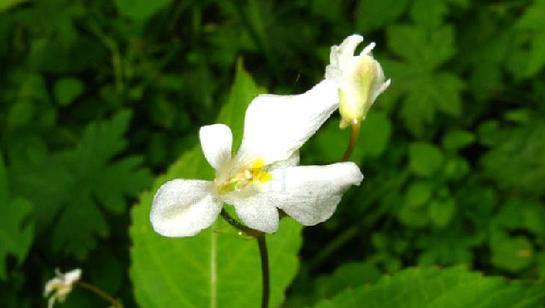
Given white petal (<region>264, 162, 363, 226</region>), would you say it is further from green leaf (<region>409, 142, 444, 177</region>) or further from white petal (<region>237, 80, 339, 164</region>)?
green leaf (<region>409, 142, 444, 177</region>)

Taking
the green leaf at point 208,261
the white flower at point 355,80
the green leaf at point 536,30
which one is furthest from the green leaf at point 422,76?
the white flower at point 355,80

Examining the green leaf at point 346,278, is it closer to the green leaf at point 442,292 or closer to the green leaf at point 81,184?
the green leaf at point 81,184

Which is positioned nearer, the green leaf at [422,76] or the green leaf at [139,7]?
the green leaf at [139,7]

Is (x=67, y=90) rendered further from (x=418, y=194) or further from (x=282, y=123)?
(x=282, y=123)

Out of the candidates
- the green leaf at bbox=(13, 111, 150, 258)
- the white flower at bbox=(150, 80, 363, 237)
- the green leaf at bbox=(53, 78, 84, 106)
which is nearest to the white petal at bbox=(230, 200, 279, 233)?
the white flower at bbox=(150, 80, 363, 237)

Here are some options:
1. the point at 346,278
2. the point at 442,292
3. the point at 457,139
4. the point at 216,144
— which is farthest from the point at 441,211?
the point at 216,144

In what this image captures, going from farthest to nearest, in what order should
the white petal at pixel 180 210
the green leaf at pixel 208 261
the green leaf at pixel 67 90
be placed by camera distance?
the green leaf at pixel 67 90, the green leaf at pixel 208 261, the white petal at pixel 180 210
